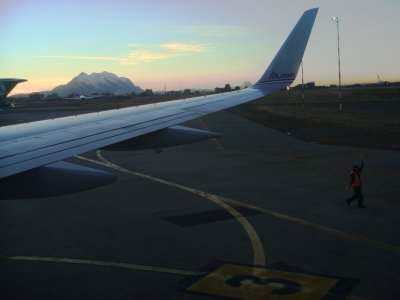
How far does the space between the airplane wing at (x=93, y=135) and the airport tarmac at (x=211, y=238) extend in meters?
2.29

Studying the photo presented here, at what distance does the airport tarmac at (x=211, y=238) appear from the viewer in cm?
769

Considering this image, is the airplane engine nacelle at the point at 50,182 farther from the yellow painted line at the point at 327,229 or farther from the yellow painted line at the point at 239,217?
the yellow painted line at the point at 327,229

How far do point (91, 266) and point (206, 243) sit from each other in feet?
8.96

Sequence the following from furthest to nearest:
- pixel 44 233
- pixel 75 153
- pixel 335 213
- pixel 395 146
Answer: pixel 395 146, pixel 335 213, pixel 44 233, pixel 75 153

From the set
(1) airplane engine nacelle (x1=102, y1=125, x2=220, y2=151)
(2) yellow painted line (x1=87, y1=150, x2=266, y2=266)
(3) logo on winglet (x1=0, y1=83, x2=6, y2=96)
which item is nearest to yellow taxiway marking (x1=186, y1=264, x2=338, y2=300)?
(2) yellow painted line (x1=87, y1=150, x2=266, y2=266)

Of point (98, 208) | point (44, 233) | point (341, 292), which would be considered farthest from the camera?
point (98, 208)

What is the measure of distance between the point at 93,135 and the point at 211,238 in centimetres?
412

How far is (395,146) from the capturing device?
23812 mm

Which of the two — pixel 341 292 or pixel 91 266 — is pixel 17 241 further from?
pixel 341 292

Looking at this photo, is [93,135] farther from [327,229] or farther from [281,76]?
[281,76]

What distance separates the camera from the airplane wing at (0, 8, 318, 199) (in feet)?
20.5

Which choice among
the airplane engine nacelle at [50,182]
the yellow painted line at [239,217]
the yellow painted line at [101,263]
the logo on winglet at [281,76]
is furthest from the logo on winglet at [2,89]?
the airplane engine nacelle at [50,182]

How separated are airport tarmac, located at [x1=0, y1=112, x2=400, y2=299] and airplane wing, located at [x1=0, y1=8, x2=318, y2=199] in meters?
2.29

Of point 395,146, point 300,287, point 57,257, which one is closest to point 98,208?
point 57,257
